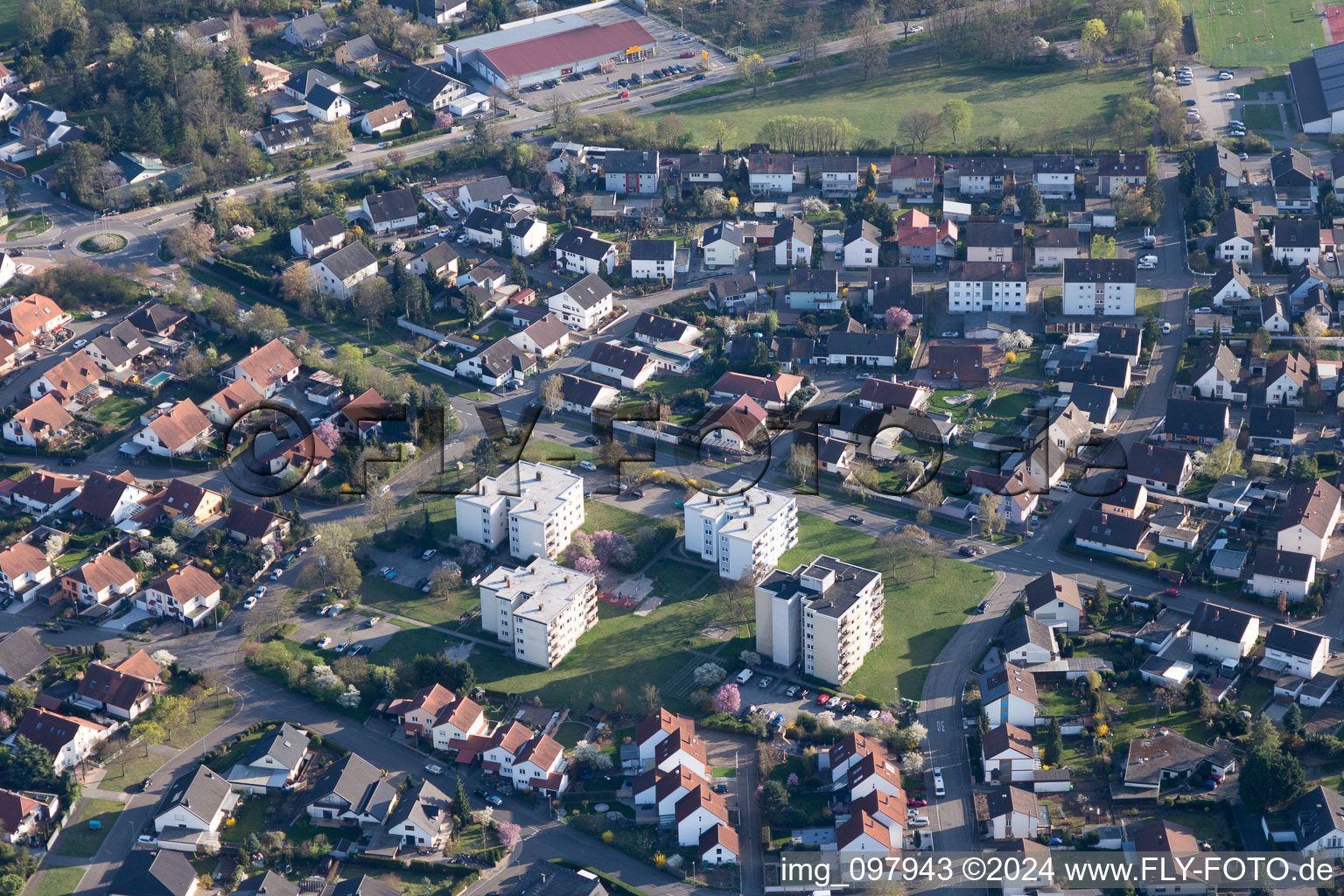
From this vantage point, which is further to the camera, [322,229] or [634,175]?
[634,175]

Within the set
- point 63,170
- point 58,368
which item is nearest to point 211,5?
point 63,170

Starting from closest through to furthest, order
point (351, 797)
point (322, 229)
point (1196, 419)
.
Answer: point (351, 797), point (1196, 419), point (322, 229)

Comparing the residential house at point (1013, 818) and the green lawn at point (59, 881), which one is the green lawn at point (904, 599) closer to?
the residential house at point (1013, 818)

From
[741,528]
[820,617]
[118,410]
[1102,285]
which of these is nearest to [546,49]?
[118,410]

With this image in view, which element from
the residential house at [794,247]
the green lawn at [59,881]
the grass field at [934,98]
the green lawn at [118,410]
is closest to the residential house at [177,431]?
the green lawn at [118,410]

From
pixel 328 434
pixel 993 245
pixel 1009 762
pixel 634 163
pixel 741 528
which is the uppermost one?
pixel 634 163

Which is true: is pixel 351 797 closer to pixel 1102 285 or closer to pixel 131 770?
pixel 131 770

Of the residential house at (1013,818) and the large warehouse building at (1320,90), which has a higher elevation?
the large warehouse building at (1320,90)
